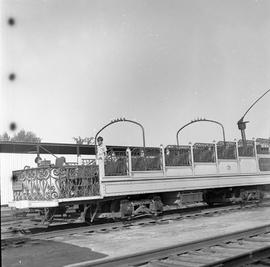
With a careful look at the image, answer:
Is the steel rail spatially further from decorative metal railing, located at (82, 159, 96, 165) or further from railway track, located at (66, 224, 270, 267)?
railway track, located at (66, 224, 270, 267)

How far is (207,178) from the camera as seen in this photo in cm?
1279

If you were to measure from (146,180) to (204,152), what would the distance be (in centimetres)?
278

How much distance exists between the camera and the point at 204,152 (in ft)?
42.9

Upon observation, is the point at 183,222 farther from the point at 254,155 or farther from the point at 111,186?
the point at 254,155

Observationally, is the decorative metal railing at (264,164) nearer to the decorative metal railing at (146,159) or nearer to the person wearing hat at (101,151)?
the decorative metal railing at (146,159)

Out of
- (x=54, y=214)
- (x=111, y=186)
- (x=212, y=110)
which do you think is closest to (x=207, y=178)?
(x=111, y=186)

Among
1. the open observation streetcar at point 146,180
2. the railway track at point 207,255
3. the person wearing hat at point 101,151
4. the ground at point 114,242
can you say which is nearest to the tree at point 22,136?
the ground at point 114,242

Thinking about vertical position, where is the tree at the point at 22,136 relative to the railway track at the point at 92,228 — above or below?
above

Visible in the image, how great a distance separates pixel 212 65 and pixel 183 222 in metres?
6.76

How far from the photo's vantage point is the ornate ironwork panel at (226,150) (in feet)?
44.0

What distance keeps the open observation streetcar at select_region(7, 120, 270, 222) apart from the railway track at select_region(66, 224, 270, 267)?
332cm

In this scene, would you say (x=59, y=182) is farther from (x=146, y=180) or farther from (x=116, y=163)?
(x=146, y=180)

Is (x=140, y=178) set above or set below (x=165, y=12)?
below

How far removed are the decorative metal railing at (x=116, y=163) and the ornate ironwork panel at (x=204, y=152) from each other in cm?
274
